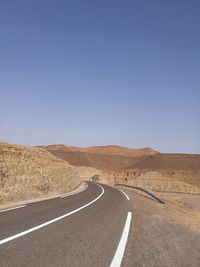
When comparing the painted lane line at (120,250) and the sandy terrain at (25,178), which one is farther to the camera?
the sandy terrain at (25,178)

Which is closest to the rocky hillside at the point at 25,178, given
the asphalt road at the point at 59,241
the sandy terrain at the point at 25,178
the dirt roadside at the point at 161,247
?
the sandy terrain at the point at 25,178

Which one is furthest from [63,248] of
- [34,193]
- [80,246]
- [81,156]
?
[81,156]

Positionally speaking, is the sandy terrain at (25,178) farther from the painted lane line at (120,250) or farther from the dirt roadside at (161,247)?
the painted lane line at (120,250)

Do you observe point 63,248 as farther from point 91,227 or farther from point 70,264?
point 91,227

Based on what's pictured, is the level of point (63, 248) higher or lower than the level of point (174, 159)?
lower

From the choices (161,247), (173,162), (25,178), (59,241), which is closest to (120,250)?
→ (161,247)

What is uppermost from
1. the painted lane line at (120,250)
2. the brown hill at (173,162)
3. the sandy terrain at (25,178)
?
the brown hill at (173,162)

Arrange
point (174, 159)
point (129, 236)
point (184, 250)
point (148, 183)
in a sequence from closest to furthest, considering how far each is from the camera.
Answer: point (184, 250)
point (129, 236)
point (148, 183)
point (174, 159)

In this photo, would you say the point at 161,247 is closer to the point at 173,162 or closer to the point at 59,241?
the point at 59,241

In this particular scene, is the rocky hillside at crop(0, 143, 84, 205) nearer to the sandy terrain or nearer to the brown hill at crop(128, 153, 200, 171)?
the sandy terrain

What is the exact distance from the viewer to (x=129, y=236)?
1134cm

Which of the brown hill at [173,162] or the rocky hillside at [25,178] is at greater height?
the brown hill at [173,162]

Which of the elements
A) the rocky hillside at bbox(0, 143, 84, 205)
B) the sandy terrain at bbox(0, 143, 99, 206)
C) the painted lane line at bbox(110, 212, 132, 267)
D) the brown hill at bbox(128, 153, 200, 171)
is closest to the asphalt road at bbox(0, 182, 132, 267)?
the painted lane line at bbox(110, 212, 132, 267)

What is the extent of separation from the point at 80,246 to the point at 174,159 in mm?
148036
